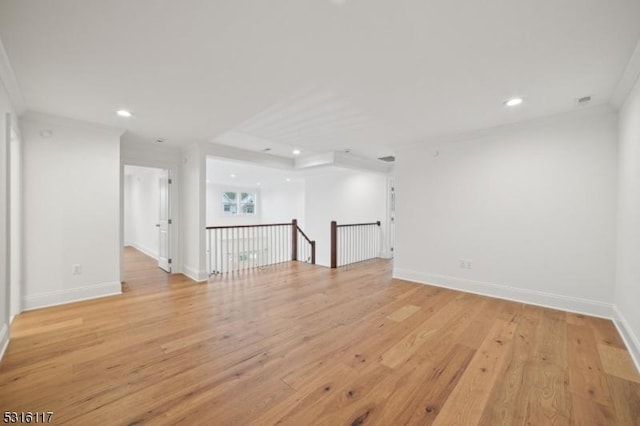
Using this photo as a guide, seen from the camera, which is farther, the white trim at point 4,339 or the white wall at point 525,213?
the white wall at point 525,213

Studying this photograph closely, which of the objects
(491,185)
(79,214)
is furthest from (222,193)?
(491,185)

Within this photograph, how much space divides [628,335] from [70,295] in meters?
6.43

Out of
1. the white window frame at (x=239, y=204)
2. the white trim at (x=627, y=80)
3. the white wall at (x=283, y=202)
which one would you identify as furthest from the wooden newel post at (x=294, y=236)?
the white window frame at (x=239, y=204)

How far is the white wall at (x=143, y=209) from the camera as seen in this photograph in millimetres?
7184

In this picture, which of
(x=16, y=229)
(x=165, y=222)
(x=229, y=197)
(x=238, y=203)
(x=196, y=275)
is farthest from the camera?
(x=238, y=203)

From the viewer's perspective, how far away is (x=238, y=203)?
1167cm

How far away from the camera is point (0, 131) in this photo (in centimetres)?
→ 227

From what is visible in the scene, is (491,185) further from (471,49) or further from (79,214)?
(79,214)

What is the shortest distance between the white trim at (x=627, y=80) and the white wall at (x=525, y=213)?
31cm

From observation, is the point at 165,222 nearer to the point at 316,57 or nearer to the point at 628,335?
the point at 316,57

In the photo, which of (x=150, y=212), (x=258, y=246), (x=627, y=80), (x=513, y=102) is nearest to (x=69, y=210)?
(x=258, y=246)

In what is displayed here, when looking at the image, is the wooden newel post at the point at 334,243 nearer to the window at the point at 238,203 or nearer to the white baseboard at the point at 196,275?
the white baseboard at the point at 196,275

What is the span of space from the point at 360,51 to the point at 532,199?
3102mm

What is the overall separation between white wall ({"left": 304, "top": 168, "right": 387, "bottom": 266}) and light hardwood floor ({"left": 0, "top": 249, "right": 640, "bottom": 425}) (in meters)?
3.76
